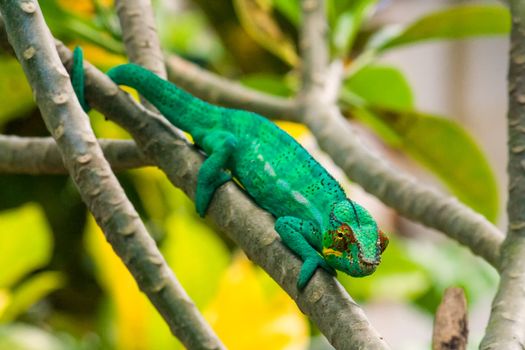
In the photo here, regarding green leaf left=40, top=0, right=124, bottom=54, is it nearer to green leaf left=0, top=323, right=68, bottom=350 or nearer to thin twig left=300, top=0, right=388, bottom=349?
thin twig left=300, top=0, right=388, bottom=349

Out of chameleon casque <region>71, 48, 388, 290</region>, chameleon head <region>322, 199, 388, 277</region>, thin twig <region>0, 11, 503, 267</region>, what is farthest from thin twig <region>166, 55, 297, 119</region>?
chameleon head <region>322, 199, 388, 277</region>

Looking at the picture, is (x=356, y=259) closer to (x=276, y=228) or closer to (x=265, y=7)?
(x=276, y=228)

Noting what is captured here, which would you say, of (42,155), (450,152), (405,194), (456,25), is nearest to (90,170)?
(42,155)

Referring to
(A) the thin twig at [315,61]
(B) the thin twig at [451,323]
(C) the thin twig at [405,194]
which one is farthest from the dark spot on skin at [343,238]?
(A) the thin twig at [315,61]

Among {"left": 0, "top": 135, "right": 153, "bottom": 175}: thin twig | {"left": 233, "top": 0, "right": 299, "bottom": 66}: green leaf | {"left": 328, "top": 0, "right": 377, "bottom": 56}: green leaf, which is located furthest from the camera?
{"left": 233, "top": 0, "right": 299, "bottom": 66}: green leaf

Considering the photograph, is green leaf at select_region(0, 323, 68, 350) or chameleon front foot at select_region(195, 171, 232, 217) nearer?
chameleon front foot at select_region(195, 171, 232, 217)

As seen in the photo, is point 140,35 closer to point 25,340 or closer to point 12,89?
point 12,89
